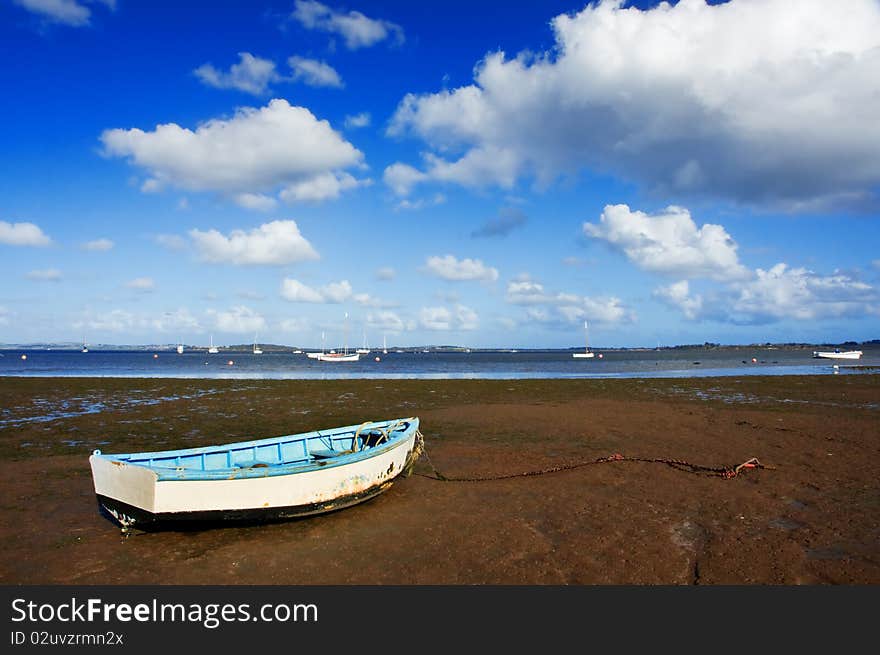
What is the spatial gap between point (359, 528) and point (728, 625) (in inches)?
251

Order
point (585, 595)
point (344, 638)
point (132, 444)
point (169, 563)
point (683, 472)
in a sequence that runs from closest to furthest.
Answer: point (344, 638)
point (585, 595)
point (169, 563)
point (683, 472)
point (132, 444)

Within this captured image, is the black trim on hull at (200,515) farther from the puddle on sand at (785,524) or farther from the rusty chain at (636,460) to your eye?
the puddle on sand at (785,524)

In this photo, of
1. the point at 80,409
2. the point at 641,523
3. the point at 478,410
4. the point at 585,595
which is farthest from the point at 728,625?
the point at 80,409

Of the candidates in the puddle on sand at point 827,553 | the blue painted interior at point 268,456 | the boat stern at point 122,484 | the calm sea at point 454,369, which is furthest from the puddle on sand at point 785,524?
the calm sea at point 454,369

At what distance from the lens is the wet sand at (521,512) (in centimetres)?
831

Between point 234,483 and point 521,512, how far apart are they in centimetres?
574

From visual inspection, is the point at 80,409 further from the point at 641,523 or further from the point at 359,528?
the point at 641,523

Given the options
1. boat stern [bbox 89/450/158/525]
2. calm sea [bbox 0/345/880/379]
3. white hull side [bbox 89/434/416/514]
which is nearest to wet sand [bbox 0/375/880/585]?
white hull side [bbox 89/434/416/514]

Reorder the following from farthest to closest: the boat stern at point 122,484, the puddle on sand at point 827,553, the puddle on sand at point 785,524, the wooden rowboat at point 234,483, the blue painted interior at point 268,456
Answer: the puddle on sand at point 785,524
the blue painted interior at point 268,456
the wooden rowboat at point 234,483
the boat stern at point 122,484
the puddle on sand at point 827,553

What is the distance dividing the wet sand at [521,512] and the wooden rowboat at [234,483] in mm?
456

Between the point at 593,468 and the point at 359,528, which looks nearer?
the point at 359,528

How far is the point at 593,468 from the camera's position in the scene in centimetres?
1502

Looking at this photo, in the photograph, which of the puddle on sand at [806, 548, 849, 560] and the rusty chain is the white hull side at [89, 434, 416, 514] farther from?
the puddle on sand at [806, 548, 849, 560]

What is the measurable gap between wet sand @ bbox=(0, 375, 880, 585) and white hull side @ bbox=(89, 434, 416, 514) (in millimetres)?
618
